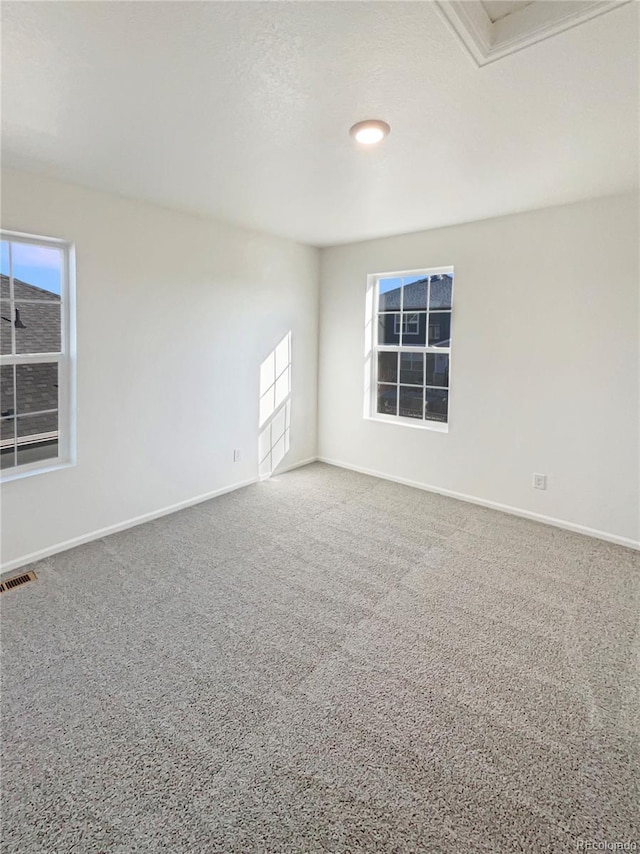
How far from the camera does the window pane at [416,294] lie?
4434mm

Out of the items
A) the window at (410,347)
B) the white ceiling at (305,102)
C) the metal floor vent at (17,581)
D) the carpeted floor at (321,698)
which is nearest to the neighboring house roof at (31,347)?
the white ceiling at (305,102)

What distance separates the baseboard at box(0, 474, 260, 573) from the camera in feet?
9.67

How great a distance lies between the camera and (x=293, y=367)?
4945 mm

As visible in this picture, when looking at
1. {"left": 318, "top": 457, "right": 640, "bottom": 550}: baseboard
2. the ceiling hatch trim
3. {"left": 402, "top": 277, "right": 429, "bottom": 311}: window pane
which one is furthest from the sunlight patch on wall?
the ceiling hatch trim

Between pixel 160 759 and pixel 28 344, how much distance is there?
2.60 m

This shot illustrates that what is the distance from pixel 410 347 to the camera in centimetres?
460

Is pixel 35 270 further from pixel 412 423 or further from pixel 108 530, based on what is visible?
pixel 412 423

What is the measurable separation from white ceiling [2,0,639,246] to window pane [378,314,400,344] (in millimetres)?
1599

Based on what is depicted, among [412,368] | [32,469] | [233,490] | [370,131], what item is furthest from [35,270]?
[412,368]

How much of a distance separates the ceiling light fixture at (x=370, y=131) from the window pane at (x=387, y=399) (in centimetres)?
277

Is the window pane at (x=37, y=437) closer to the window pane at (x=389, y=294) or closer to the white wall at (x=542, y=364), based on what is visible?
the white wall at (x=542, y=364)

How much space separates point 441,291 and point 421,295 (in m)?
0.23

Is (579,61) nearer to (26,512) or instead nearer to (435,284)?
(435,284)

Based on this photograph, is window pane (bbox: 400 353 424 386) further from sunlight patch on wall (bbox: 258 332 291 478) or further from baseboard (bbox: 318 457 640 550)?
sunlight patch on wall (bbox: 258 332 291 478)
